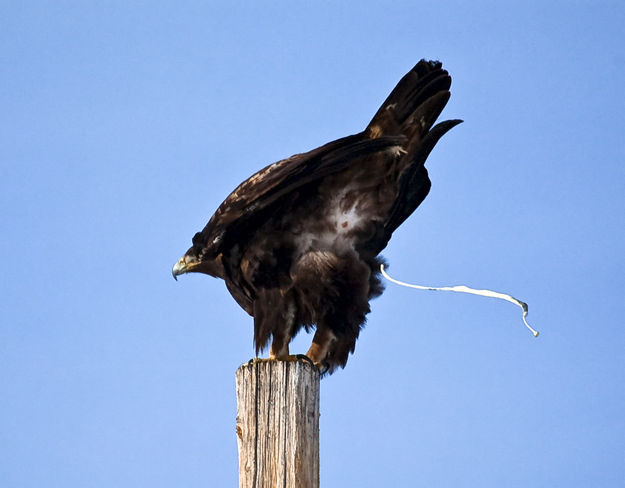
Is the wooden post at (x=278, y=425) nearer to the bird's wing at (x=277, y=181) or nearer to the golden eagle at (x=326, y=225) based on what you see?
the golden eagle at (x=326, y=225)

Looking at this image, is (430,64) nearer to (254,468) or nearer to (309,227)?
(309,227)

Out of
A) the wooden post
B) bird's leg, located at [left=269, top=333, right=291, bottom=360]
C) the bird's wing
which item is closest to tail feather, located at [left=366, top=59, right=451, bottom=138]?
the bird's wing

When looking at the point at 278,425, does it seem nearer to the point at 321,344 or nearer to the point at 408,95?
the point at 321,344

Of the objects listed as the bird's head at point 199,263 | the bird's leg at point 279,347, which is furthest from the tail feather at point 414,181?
the bird's head at point 199,263

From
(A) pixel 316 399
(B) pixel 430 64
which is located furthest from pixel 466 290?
(B) pixel 430 64

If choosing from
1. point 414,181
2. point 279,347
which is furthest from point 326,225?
point 279,347

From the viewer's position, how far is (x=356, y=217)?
6.80 m

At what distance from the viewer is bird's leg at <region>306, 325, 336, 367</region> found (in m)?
6.70

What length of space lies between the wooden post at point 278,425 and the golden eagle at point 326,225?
3.59 ft

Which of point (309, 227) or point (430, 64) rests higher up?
point (430, 64)

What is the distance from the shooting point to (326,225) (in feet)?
22.0

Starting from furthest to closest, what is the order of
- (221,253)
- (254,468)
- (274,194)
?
(221,253) < (274,194) < (254,468)

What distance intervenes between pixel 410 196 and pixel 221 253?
55.1 inches

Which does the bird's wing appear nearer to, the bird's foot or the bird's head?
the bird's head
